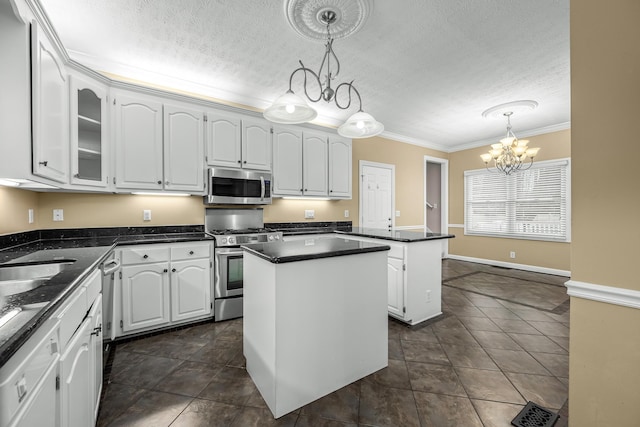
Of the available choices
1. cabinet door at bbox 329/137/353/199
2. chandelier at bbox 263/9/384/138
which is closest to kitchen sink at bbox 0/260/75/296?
chandelier at bbox 263/9/384/138

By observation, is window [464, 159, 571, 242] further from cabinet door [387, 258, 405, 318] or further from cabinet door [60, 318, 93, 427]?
cabinet door [60, 318, 93, 427]

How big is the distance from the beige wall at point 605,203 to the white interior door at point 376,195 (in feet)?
12.0

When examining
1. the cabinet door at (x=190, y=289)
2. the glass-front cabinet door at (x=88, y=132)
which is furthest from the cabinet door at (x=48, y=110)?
the cabinet door at (x=190, y=289)

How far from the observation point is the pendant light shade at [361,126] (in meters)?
2.22

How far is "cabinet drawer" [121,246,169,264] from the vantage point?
97.9 inches

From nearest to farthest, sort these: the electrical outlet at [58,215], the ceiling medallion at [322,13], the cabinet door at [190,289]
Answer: the ceiling medallion at [322,13], the electrical outlet at [58,215], the cabinet door at [190,289]

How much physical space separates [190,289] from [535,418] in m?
2.93

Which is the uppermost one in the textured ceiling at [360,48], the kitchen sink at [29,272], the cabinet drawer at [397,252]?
the textured ceiling at [360,48]

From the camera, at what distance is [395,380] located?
6.30 ft

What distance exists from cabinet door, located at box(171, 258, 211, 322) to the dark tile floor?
174mm

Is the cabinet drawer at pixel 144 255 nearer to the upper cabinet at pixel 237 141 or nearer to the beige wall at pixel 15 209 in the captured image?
the beige wall at pixel 15 209

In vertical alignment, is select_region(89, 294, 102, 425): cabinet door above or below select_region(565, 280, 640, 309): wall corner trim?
below

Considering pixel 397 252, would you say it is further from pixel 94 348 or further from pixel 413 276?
pixel 94 348

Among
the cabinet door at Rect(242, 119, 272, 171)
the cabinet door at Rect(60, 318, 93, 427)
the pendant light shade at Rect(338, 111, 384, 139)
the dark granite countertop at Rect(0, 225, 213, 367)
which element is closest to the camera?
the dark granite countertop at Rect(0, 225, 213, 367)
